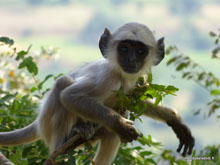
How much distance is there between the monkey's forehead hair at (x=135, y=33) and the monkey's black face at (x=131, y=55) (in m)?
0.08

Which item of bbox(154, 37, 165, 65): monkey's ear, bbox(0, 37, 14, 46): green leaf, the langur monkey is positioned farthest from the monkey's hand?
bbox(0, 37, 14, 46): green leaf

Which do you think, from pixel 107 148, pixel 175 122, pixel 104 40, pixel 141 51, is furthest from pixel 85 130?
pixel 175 122

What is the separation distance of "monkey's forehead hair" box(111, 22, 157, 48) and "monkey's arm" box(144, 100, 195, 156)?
1.20 m

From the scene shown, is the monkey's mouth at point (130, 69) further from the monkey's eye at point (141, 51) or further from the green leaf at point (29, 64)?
the green leaf at point (29, 64)

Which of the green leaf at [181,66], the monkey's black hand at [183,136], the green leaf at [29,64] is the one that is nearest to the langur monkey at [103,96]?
the monkey's black hand at [183,136]

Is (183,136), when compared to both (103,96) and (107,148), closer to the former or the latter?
(107,148)

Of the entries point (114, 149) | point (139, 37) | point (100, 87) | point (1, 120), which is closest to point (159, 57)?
point (139, 37)

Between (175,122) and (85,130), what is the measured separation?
190 cm

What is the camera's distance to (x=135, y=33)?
6785mm

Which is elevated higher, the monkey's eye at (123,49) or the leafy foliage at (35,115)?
the monkey's eye at (123,49)

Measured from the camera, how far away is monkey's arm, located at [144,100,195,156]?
7371 mm

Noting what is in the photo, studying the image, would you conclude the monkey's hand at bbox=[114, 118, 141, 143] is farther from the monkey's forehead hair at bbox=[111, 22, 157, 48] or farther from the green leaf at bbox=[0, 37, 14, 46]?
the green leaf at bbox=[0, 37, 14, 46]

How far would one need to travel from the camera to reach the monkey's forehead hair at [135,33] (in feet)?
22.1

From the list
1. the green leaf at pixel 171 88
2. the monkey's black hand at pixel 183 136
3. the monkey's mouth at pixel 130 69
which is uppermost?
the monkey's mouth at pixel 130 69
